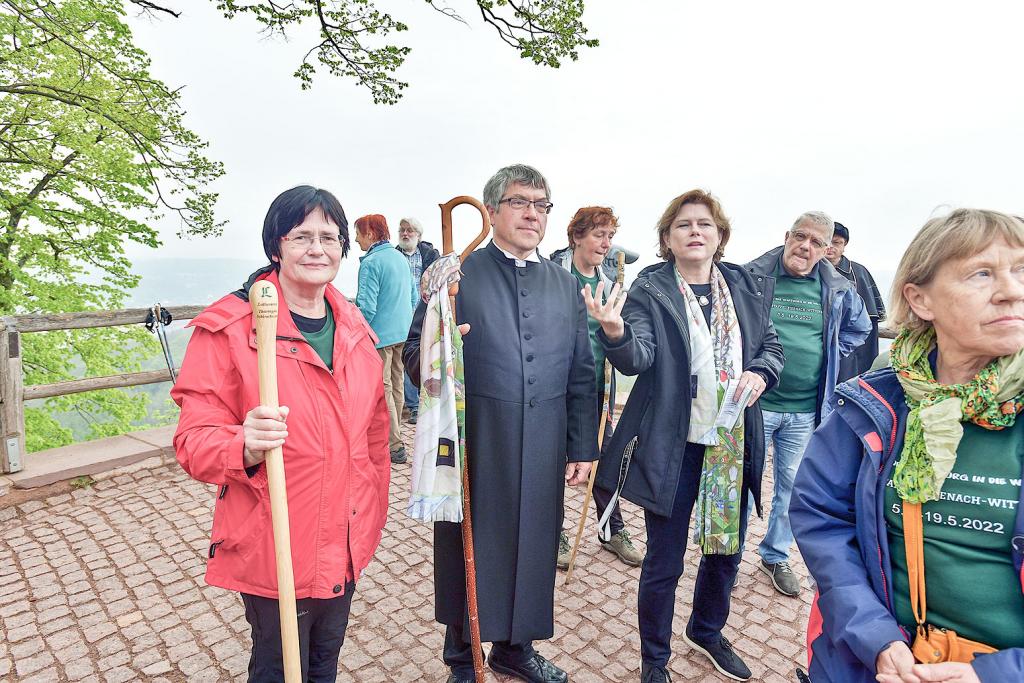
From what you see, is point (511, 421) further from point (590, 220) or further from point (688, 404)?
point (590, 220)

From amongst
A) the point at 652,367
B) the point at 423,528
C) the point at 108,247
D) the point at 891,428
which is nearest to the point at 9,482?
the point at 423,528

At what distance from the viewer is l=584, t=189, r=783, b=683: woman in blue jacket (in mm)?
2578

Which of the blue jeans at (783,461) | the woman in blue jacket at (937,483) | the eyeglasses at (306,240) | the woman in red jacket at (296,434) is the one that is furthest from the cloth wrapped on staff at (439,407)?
the blue jeans at (783,461)

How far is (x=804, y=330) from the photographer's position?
353 centimetres

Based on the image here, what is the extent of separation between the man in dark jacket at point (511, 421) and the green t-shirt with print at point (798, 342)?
1.60 m

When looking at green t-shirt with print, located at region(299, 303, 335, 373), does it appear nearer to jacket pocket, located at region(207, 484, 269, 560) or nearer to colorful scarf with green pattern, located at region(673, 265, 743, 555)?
jacket pocket, located at region(207, 484, 269, 560)

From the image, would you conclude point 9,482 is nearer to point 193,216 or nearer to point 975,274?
point 975,274

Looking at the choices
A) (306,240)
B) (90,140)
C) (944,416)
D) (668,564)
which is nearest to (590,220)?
(668,564)

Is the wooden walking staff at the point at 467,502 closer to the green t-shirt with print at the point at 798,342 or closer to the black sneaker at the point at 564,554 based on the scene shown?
the black sneaker at the point at 564,554

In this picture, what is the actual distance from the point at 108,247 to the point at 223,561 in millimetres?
13024

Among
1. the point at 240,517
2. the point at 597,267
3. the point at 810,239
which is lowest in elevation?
the point at 240,517

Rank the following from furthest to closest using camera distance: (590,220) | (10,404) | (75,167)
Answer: (75,167)
(10,404)
(590,220)

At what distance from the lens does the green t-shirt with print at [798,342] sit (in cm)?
351

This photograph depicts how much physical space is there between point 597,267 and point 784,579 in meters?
2.48
